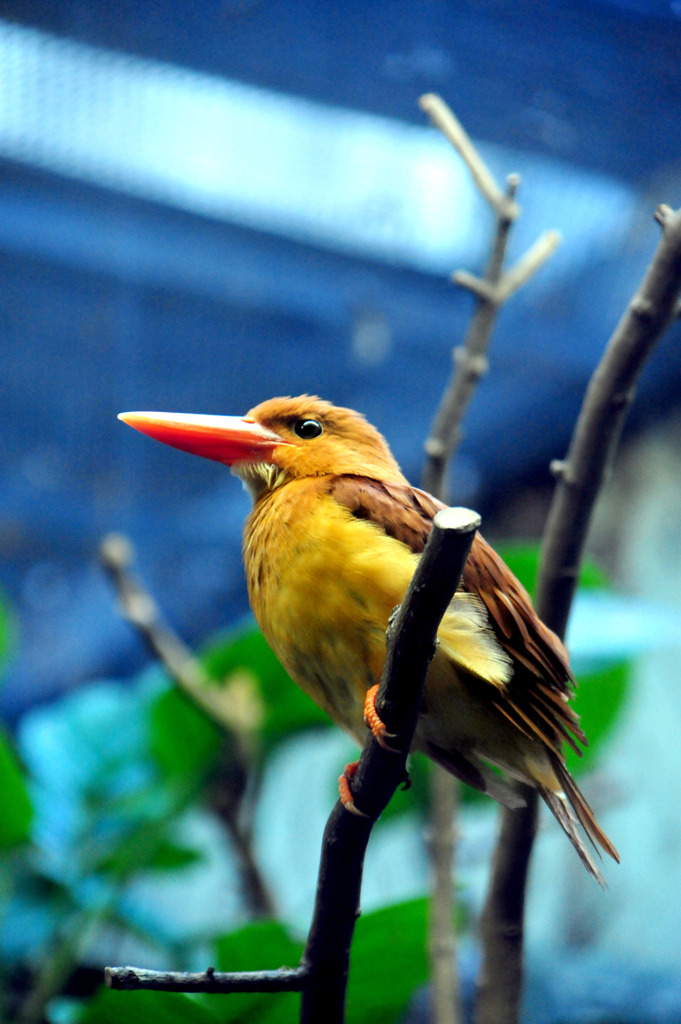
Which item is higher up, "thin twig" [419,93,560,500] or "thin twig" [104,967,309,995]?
"thin twig" [419,93,560,500]

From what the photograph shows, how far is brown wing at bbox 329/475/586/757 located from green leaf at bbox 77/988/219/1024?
2.01 ft

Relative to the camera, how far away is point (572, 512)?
3.49 ft

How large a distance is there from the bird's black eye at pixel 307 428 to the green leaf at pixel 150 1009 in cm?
74

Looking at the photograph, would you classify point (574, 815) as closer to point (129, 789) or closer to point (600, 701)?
point (600, 701)

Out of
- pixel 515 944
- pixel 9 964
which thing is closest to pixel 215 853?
pixel 9 964

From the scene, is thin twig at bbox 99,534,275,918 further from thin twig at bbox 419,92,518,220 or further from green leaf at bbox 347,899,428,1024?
thin twig at bbox 419,92,518,220

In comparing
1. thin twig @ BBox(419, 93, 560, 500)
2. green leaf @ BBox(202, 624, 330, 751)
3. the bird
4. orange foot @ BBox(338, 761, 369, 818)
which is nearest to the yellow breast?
the bird

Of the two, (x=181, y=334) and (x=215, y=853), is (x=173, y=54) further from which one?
(x=215, y=853)

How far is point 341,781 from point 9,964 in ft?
5.24

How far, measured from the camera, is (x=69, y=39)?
161 centimetres

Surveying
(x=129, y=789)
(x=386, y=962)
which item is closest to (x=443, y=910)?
(x=386, y=962)

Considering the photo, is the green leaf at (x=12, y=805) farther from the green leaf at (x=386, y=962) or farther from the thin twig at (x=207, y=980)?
the thin twig at (x=207, y=980)

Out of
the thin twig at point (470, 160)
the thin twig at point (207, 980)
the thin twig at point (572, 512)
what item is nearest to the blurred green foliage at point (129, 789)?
the thin twig at point (572, 512)

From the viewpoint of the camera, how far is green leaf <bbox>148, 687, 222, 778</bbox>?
6.25 ft
